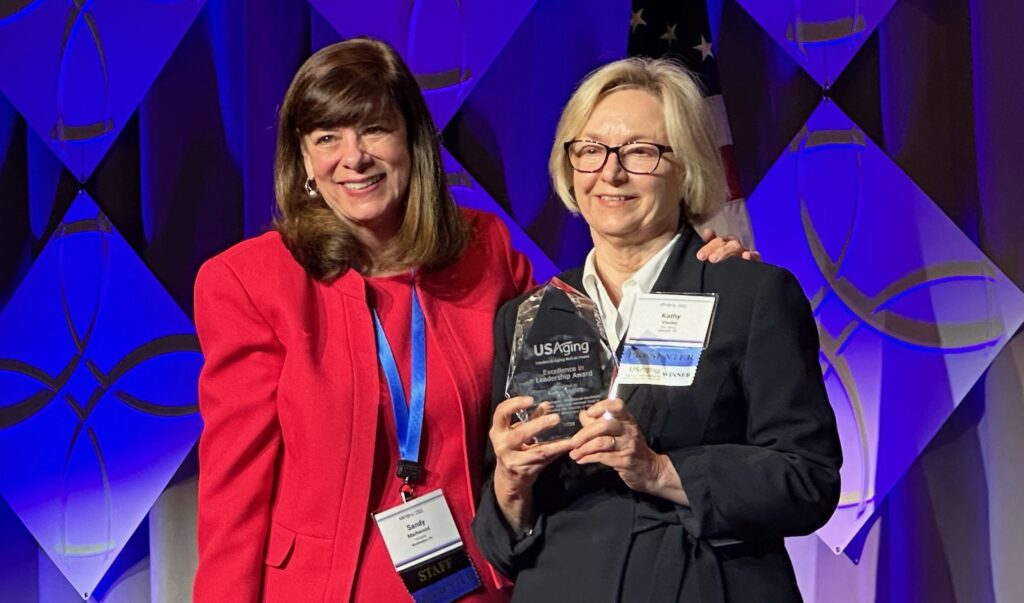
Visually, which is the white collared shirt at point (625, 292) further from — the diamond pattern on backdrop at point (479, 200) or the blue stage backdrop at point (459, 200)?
the diamond pattern on backdrop at point (479, 200)

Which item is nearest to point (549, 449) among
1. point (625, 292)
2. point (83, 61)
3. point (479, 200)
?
point (625, 292)

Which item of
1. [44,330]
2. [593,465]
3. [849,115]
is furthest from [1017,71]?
[44,330]

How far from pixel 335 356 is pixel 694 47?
→ 1.73 m

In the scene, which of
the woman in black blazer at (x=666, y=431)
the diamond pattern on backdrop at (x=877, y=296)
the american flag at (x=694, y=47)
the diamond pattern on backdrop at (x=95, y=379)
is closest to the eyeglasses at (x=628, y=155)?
the woman in black blazer at (x=666, y=431)

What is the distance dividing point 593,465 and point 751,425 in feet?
0.93

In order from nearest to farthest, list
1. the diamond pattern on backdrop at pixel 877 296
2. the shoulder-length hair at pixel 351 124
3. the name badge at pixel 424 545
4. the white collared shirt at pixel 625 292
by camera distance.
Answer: the white collared shirt at pixel 625 292 → the name badge at pixel 424 545 → the shoulder-length hair at pixel 351 124 → the diamond pattern on backdrop at pixel 877 296

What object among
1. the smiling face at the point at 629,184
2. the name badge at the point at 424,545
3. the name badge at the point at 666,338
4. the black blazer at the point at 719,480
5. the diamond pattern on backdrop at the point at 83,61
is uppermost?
the diamond pattern on backdrop at the point at 83,61

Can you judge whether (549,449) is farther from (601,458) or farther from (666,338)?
(666,338)

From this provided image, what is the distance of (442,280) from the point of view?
7.90 feet

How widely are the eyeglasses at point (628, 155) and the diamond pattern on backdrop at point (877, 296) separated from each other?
151 cm

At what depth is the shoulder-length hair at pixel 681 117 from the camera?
2043 millimetres

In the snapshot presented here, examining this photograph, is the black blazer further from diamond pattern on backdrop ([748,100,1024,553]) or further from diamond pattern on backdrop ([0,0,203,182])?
diamond pattern on backdrop ([0,0,203,182])

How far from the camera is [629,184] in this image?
203 cm

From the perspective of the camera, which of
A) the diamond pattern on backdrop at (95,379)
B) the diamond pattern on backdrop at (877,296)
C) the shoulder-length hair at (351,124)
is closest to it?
the shoulder-length hair at (351,124)
